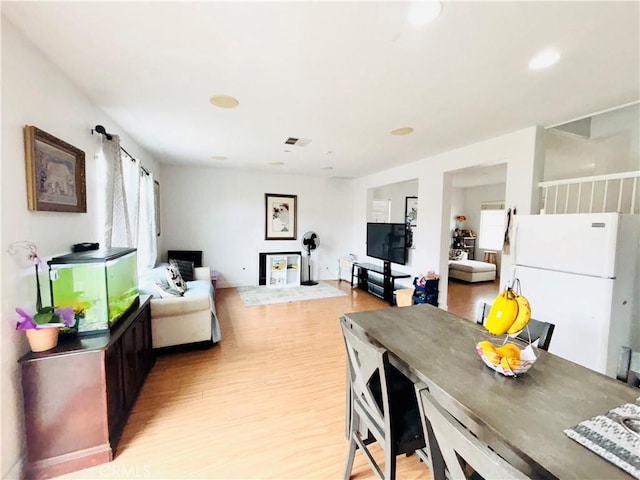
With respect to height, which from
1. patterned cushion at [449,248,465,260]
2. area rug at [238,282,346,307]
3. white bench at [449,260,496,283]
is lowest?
area rug at [238,282,346,307]

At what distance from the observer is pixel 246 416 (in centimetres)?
205

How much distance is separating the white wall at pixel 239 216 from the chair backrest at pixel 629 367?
5.49 m

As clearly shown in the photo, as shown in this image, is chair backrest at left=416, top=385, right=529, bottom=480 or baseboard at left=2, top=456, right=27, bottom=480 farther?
baseboard at left=2, top=456, right=27, bottom=480

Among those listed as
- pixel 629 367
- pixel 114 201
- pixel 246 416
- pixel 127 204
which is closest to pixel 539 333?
pixel 629 367

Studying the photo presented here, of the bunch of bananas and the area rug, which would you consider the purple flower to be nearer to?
the bunch of bananas

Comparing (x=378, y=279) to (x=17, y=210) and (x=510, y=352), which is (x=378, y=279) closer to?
(x=510, y=352)

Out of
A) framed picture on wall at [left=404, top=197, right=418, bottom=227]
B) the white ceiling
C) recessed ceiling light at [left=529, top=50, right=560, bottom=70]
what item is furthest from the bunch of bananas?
framed picture on wall at [left=404, top=197, right=418, bottom=227]

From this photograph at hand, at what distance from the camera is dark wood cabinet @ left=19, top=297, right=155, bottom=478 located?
1527mm

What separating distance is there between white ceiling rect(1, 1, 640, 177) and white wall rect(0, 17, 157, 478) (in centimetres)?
16

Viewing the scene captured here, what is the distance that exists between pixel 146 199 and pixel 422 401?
14.3 ft

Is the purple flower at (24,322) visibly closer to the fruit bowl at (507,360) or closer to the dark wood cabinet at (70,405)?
the dark wood cabinet at (70,405)

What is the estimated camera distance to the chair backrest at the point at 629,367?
3.95ft

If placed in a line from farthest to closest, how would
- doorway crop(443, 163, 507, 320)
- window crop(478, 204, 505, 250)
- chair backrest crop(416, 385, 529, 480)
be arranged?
window crop(478, 204, 505, 250) → doorway crop(443, 163, 507, 320) → chair backrest crop(416, 385, 529, 480)

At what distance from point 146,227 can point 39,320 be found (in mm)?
2651
